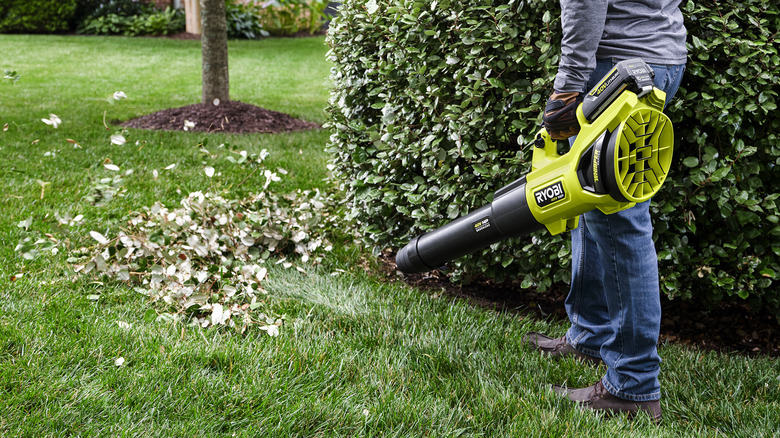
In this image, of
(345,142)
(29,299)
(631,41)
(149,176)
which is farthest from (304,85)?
(631,41)

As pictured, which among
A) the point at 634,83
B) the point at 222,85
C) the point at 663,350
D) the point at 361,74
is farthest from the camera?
the point at 222,85

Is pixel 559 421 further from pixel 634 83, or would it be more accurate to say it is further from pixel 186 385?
pixel 186 385

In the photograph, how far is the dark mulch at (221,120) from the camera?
6766mm

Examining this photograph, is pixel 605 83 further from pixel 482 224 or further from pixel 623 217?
pixel 482 224

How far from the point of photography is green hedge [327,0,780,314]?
8.14 feet

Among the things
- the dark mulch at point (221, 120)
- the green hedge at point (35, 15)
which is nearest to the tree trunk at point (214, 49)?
the dark mulch at point (221, 120)

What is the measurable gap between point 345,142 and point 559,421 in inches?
85.7

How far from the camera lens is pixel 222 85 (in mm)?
7117

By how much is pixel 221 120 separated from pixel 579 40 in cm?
564

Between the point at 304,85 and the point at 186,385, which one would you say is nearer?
the point at 186,385

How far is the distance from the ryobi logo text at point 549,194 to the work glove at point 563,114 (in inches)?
9.5

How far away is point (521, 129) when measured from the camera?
9.09ft

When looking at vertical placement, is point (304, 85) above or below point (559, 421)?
below

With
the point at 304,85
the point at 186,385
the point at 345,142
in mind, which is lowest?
the point at 304,85
